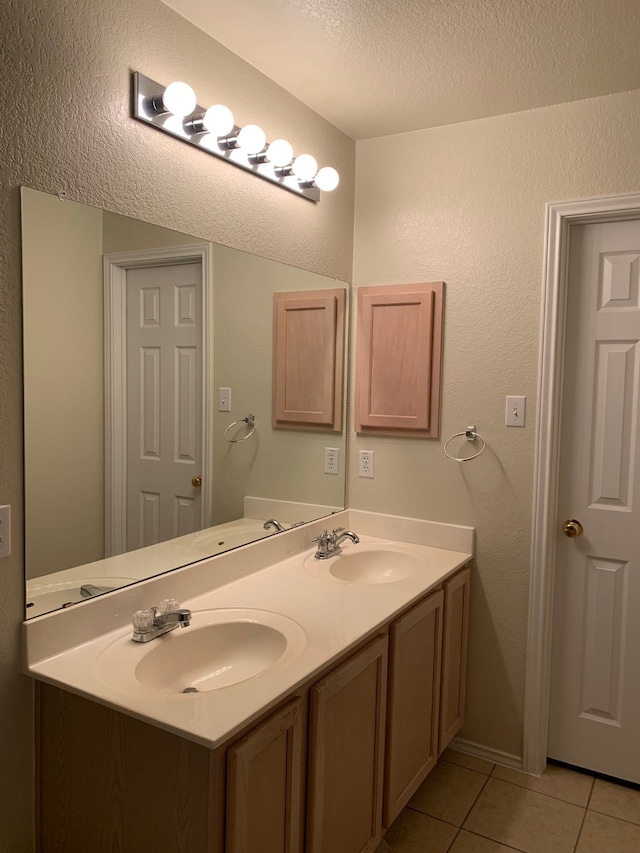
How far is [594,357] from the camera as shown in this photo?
2258mm

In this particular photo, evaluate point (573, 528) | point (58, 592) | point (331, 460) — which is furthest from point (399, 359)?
point (58, 592)

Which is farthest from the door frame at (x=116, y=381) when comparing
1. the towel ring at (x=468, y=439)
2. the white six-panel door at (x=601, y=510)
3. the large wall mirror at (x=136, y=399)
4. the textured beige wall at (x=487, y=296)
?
the white six-panel door at (x=601, y=510)

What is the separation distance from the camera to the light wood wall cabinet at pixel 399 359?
96.2 inches

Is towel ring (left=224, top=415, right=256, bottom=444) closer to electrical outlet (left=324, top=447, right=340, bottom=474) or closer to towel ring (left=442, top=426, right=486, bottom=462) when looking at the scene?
electrical outlet (left=324, top=447, right=340, bottom=474)

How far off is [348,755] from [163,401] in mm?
1033

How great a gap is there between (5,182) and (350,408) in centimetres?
159

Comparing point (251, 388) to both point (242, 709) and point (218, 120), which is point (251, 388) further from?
point (242, 709)

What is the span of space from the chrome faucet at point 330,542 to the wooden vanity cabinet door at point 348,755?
22.0 inches

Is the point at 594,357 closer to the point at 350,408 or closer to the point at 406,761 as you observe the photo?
the point at 350,408

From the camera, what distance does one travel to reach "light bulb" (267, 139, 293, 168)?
2002mm

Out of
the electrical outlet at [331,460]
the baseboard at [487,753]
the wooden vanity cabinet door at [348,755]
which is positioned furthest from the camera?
the electrical outlet at [331,460]

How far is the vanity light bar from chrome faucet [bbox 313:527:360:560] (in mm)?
1210

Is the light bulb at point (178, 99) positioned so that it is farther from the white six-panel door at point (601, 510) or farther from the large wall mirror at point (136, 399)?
the white six-panel door at point (601, 510)

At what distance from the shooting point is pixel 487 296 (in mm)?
2350
